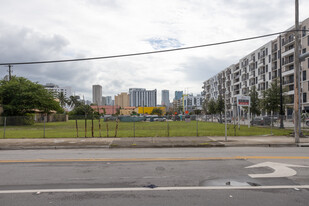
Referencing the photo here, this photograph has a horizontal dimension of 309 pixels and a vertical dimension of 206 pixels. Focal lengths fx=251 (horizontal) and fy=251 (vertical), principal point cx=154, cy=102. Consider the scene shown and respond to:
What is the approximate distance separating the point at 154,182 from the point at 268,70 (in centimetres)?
7391

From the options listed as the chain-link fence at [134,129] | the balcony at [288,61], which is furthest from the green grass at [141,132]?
the balcony at [288,61]

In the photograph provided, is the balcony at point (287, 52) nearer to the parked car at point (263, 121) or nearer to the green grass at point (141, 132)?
the parked car at point (263, 121)

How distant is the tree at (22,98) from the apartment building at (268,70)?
31.7m

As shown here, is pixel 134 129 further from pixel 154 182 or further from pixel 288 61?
pixel 288 61

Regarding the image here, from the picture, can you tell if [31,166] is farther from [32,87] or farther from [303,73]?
[303,73]

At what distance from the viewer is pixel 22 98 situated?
42688 millimetres

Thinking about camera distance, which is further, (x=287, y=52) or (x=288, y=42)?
(x=288, y=42)

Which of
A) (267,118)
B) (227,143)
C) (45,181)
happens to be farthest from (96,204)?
(267,118)

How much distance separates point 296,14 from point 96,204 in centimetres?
1734

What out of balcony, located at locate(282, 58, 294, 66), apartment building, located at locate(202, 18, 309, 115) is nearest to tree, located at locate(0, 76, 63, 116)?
apartment building, located at locate(202, 18, 309, 115)

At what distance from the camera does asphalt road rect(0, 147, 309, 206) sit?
5137 mm

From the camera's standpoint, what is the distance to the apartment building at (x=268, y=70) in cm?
5528

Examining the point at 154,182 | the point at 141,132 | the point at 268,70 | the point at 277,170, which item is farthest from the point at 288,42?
the point at 154,182

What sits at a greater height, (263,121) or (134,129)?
(134,129)
